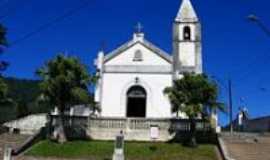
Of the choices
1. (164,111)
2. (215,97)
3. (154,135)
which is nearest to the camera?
(215,97)

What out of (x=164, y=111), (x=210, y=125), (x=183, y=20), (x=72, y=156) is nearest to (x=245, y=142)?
(x=210, y=125)

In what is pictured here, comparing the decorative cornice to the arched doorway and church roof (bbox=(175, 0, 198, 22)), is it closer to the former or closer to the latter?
the arched doorway

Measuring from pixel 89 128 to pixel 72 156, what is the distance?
6.50m

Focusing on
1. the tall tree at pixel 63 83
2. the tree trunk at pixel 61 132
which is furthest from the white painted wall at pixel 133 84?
the tree trunk at pixel 61 132

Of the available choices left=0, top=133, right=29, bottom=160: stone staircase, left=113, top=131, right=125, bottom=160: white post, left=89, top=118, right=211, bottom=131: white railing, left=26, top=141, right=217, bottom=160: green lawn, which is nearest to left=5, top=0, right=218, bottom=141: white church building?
left=89, top=118, right=211, bottom=131: white railing

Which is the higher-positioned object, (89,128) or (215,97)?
(215,97)

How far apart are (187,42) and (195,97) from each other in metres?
11.7

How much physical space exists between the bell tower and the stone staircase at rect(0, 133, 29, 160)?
14.1 m

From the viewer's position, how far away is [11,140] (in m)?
31.7

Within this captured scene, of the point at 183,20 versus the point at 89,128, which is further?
the point at 183,20

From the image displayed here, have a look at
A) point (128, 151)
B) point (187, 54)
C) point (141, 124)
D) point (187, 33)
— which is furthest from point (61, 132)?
point (187, 33)

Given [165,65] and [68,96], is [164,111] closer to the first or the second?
[165,65]

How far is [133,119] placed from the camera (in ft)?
113

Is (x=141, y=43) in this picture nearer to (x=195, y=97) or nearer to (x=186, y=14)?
(x=186, y=14)
